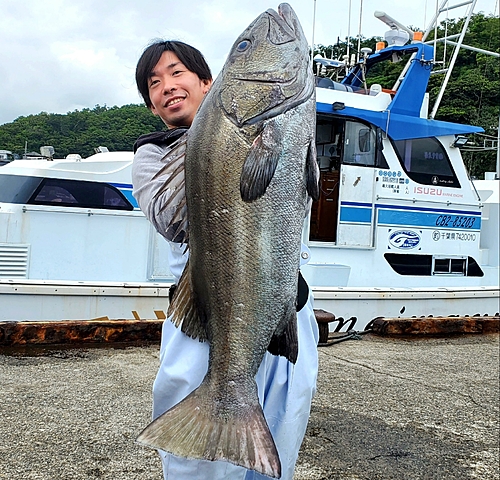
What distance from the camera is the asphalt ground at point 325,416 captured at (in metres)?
3.01

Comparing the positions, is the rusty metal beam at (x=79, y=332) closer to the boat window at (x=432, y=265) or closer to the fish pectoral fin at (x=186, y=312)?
the boat window at (x=432, y=265)

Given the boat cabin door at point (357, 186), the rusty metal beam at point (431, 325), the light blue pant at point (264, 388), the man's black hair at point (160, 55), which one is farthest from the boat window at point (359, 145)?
the light blue pant at point (264, 388)

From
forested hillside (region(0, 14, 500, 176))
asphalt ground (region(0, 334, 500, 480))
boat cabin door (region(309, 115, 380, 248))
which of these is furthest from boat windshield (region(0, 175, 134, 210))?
boat cabin door (region(309, 115, 380, 248))

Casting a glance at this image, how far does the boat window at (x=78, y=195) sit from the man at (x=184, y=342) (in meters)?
4.57

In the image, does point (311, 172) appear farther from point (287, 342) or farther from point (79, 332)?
point (79, 332)

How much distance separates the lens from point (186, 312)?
1.70 metres

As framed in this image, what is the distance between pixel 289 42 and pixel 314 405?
2892 millimetres

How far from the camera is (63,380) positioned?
14.2ft

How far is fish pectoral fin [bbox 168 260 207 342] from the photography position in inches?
66.1

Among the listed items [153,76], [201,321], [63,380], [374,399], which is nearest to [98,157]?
[63,380]

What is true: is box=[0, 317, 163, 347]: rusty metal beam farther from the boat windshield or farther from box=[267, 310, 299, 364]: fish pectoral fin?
box=[267, 310, 299, 364]: fish pectoral fin

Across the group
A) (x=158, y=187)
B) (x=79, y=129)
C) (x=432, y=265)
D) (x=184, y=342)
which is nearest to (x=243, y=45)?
(x=158, y=187)

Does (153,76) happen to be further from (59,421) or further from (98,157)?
(98,157)

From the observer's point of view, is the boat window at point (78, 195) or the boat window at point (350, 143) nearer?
the boat window at point (78, 195)
